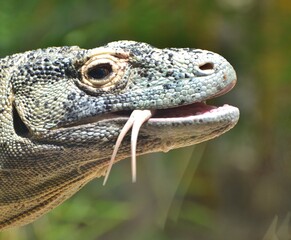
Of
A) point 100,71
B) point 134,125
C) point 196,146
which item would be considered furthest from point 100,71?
point 196,146

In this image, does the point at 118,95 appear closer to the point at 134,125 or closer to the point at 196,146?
the point at 134,125

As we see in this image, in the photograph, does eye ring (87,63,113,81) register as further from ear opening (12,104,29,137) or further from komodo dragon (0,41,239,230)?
ear opening (12,104,29,137)

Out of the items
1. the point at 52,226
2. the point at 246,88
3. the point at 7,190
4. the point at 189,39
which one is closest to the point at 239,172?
the point at 246,88

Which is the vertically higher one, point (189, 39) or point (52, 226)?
point (189, 39)

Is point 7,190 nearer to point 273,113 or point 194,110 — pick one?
point 194,110

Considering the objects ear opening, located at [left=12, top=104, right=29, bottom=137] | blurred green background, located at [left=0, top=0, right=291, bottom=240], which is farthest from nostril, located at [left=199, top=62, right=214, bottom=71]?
blurred green background, located at [left=0, top=0, right=291, bottom=240]

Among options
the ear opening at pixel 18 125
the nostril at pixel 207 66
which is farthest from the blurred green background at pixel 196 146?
the nostril at pixel 207 66
